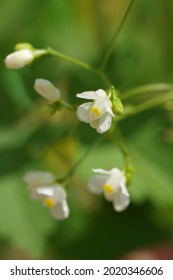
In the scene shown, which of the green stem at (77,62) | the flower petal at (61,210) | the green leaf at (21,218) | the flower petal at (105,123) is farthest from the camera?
the green leaf at (21,218)

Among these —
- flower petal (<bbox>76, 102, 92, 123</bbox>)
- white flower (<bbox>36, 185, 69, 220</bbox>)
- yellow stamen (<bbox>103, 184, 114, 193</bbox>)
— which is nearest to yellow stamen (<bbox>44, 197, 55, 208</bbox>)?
white flower (<bbox>36, 185, 69, 220</bbox>)

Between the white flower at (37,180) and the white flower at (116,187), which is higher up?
the white flower at (37,180)

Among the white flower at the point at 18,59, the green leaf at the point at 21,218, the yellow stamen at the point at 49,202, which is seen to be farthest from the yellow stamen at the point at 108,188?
the green leaf at the point at 21,218

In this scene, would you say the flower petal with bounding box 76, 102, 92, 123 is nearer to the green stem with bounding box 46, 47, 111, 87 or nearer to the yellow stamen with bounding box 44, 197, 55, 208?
the green stem with bounding box 46, 47, 111, 87

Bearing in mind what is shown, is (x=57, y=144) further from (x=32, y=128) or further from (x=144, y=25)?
(x=144, y=25)

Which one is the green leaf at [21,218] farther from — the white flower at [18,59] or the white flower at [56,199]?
the white flower at [18,59]

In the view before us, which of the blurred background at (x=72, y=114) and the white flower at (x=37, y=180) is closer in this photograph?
the white flower at (x=37, y=180)

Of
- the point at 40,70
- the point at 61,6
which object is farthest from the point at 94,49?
the point at 40,70
